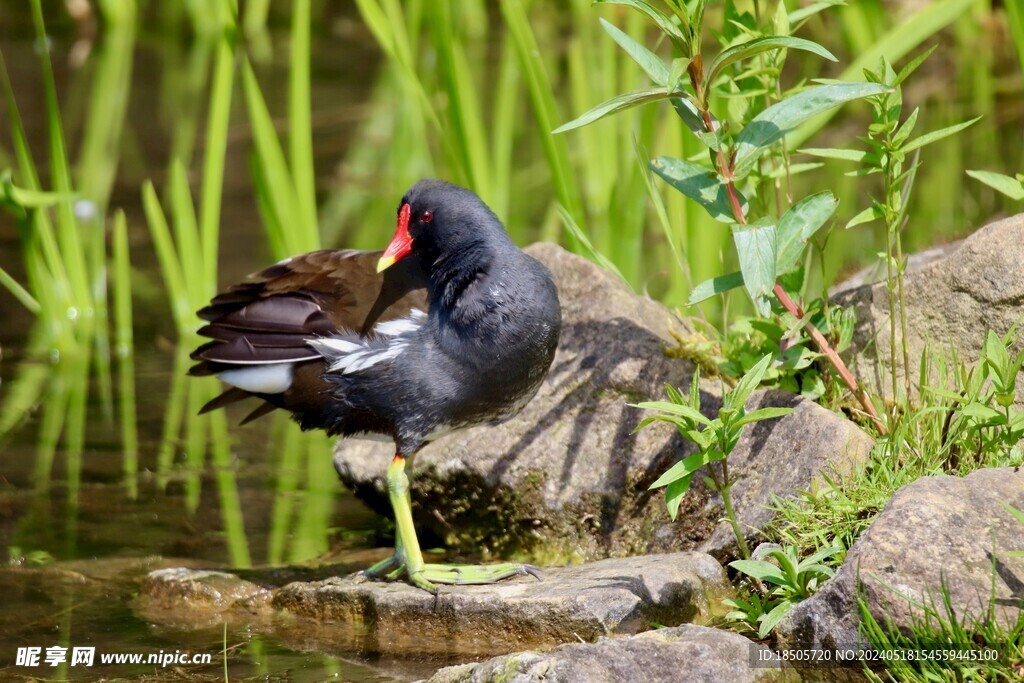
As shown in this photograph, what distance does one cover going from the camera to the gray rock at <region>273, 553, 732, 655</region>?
2875 mm

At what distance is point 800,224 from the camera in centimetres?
298

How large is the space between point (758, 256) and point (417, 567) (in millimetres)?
1242

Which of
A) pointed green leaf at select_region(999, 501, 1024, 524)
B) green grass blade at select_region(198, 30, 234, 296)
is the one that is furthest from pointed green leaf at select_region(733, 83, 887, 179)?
green grass blade at select_region(198, 30, 234, 296)

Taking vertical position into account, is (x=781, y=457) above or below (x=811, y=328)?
below

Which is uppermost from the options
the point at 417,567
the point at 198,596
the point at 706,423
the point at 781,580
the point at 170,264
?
the point at 170,264

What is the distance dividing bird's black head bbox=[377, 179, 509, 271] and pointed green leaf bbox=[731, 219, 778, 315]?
0.79m

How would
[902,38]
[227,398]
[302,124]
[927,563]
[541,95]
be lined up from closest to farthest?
[927,563] < [227,398] < [902,38] < [541,95] < [302,124]

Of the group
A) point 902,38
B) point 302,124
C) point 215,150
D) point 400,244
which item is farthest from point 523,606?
point 215,150

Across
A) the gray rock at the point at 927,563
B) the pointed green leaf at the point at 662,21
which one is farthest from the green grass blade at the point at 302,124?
the gray rock at the point at 927,563

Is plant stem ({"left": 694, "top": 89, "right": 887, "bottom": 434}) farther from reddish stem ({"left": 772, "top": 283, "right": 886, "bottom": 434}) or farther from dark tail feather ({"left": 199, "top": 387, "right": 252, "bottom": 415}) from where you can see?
dark tail feather ({"left": 199, "top": 387, "right": 252, "bottom": 415})

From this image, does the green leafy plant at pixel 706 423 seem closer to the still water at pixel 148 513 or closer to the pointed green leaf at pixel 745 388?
the pointed green leaf at pixel 745 388

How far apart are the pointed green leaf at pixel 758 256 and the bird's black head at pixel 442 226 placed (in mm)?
790

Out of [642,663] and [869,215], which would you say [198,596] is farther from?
[869,215]

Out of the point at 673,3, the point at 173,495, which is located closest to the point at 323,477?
the point at 173,495
